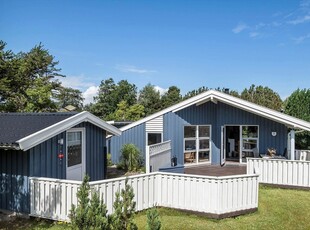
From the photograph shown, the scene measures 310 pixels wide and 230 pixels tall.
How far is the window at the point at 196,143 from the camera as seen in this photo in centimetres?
1506

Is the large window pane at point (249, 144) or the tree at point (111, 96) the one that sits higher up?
the tree at point (111, 96)

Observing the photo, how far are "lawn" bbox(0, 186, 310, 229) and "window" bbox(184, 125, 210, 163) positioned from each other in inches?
249

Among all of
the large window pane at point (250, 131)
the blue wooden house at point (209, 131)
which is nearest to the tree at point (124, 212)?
the blue wooden house at point (209, 131)

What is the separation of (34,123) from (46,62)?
95.7ft

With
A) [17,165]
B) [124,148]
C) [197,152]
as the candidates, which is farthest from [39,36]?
[17,165]

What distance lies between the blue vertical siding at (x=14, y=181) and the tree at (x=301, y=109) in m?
18.0

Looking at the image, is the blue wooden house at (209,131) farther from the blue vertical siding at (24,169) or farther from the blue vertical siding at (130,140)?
the blue vertical siding at (24,169)

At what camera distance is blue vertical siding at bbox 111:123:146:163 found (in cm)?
1595

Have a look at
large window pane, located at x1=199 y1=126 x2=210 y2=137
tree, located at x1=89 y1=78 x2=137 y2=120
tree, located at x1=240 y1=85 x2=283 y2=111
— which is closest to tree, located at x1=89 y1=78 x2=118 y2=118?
tree, located at x1=89 y1=78 x2=137 y2=120

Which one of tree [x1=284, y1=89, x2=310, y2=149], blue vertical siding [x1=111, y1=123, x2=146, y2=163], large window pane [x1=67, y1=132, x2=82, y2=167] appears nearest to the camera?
large window pane [x1=67, y1=132, x2=82, y2=167]

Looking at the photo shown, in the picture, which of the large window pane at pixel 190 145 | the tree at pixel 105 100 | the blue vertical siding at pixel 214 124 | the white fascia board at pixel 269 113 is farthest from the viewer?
the tree at pixel 105 100

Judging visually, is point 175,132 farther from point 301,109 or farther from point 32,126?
point 301,109

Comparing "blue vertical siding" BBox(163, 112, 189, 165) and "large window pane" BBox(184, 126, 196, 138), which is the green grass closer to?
"blue vertical siding" BBox(163, 112, 189, 165)

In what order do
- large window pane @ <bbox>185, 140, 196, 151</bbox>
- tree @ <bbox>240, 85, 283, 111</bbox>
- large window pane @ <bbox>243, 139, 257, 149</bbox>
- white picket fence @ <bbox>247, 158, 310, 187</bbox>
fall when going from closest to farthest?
1. white picket fence @ <bbox>247, 158, 310, 187</bbox>
2. large window pane @ <bbox>243, 139, 257, 149</bbox>
3. large window pane @ <bbox>185, 140, 196, 151</bbox>
4. tree @ <bbox>240, 85, 283, 111</bbox>
